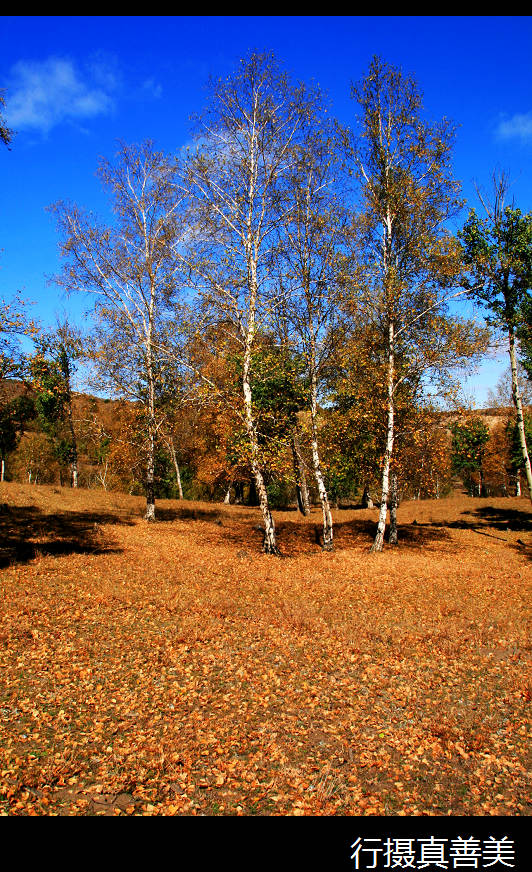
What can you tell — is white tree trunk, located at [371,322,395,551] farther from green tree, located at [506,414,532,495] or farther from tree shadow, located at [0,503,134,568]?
green tree, located at [506,414,532,495]

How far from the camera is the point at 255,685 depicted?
8531 millimetres

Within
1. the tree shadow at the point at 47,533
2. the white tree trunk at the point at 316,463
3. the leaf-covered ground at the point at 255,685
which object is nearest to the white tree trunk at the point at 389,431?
the white tree trunk at the point at 316,463

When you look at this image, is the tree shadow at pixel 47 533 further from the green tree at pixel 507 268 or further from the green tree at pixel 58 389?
the green tree at pixel 507 268

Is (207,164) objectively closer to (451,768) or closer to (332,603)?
(332,603)

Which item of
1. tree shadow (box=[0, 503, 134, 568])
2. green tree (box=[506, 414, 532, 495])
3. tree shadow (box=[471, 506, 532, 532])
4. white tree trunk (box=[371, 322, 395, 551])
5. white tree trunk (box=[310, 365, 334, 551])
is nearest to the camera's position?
tree shadow (box=[0, 503, 134, 568])

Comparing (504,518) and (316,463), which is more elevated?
→ (316,463)

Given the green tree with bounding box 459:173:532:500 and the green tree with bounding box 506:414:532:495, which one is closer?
the green tree with bounding box 459:173:532:500

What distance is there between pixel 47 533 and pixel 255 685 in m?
13.4

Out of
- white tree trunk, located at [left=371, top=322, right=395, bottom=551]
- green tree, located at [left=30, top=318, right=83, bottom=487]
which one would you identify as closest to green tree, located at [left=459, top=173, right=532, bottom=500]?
white tree trunk, located at [left=371, top=322, right=395, bottom=551]

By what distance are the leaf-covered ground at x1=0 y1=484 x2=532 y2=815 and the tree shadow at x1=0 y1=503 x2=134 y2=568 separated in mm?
166

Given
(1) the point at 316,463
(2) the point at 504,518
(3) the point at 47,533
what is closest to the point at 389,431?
(1) the point at 316,463

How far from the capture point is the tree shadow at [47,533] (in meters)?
15.8

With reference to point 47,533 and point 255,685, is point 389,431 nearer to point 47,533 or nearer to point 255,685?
point 255,685

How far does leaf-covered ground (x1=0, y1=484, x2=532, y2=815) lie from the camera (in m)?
5.78
